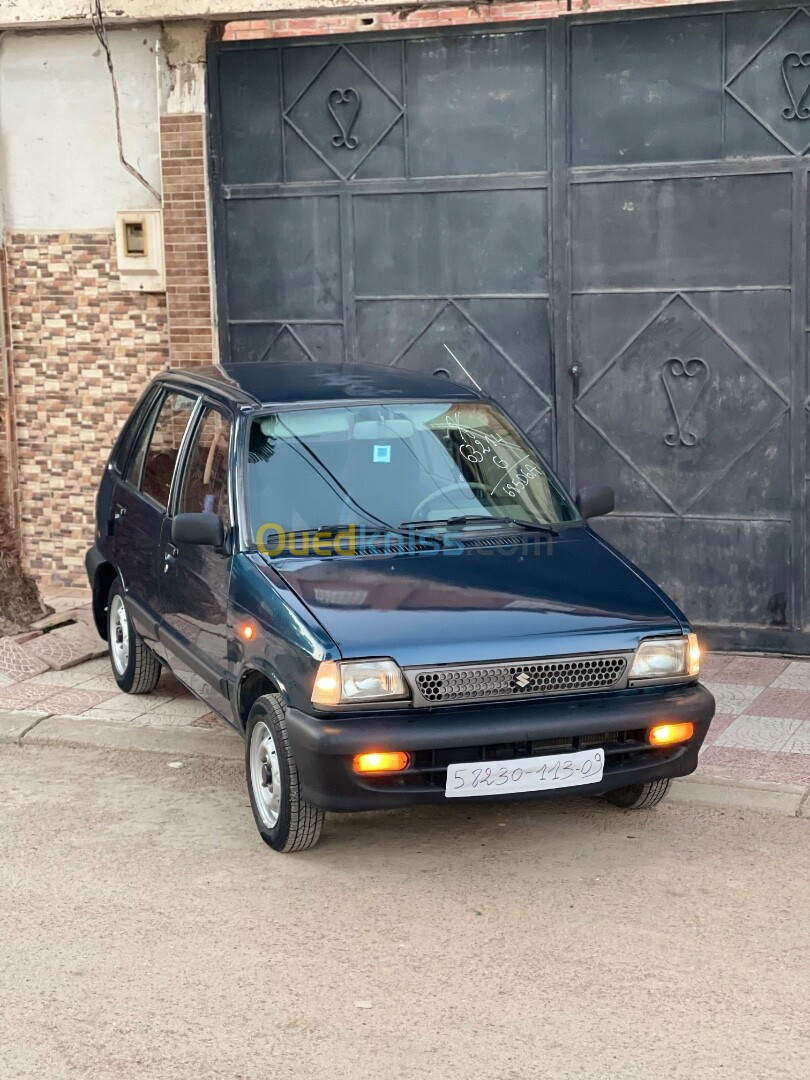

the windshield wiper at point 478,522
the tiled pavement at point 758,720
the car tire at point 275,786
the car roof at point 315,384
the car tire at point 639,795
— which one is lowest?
the tiled pavement at point 758,720

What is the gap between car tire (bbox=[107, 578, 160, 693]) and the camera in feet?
26.8

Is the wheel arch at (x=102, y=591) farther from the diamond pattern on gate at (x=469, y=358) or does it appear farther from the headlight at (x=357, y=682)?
the headlight at (x=357, y=682)

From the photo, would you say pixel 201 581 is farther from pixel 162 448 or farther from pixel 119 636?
pixel 119 636

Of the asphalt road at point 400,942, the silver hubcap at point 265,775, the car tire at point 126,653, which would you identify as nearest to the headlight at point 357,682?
the silver hubcap at point 265,775

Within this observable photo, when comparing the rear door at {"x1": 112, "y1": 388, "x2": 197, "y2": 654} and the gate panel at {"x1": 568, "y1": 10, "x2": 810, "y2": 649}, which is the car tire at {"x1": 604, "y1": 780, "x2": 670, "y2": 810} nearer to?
the rear door at {"x1": 112, "y1": 388, "x2": 197, "y2": 654}

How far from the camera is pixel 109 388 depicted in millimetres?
10812

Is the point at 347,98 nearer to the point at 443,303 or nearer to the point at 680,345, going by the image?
the point at 443,303

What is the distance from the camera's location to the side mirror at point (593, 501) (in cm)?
688

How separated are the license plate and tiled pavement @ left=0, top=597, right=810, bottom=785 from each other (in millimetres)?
1417

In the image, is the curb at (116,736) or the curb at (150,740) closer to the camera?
the curb at (150,740)

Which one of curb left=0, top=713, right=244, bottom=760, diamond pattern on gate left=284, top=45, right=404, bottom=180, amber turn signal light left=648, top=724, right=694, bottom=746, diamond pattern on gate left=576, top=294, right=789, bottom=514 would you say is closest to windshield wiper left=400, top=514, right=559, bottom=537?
amber turn signal light left=648, top=724, right=694, bottom=746

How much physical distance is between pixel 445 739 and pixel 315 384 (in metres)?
2.29

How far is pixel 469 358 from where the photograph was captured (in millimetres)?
9750

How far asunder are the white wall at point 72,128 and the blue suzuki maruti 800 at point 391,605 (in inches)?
133
